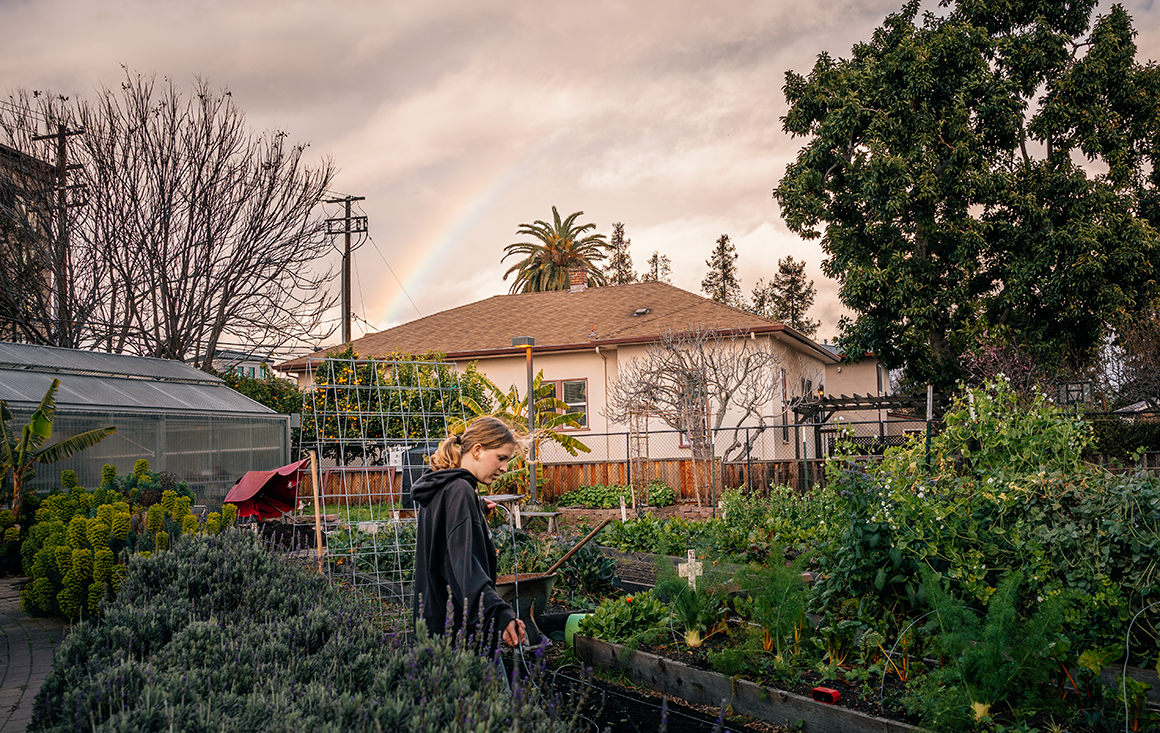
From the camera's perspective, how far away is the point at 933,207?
20156 millimetres

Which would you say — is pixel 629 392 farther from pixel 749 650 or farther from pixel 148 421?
pixel 749 650

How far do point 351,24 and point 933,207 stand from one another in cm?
1498

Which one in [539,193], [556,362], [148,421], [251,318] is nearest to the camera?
[148,421]

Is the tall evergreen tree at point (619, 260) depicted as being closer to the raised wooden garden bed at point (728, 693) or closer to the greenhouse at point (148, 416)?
the greenhouse at point (148, 416)

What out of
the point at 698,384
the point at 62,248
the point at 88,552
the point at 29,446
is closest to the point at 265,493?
the point at 29,446

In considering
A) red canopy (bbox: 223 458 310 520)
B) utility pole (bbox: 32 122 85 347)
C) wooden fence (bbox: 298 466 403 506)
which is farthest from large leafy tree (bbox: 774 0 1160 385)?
utility pole (bbox: 32 122 85 347)

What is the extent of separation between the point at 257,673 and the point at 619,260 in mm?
53328

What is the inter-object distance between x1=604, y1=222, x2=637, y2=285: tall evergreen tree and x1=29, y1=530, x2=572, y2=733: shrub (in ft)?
167

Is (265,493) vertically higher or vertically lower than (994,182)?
lower

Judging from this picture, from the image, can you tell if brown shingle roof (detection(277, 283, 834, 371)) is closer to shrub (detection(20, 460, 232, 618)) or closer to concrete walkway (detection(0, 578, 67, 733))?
concrete walkway (detection(0, 578, 67, 733))

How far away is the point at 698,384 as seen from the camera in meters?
17.2

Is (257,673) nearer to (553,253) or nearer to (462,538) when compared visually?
(462,538)

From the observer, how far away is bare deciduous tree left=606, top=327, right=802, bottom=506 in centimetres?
1714

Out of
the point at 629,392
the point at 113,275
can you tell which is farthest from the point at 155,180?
the point at 629,392
